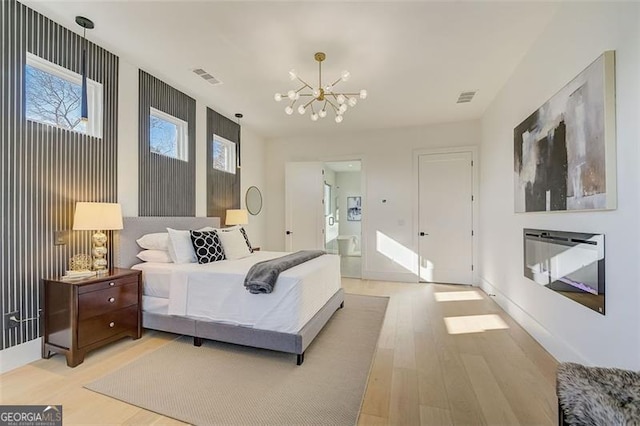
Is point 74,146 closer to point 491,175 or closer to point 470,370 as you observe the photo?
point 470,370

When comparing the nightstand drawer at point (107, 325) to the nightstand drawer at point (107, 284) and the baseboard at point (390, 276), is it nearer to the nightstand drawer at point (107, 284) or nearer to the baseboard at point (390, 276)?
the nightstand drawer at point (107, 284)

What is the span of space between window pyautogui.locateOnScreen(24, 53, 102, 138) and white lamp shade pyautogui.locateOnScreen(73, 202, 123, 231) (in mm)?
790

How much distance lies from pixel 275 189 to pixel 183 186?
8.05 ft

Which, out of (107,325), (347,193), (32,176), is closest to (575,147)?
(107,325)

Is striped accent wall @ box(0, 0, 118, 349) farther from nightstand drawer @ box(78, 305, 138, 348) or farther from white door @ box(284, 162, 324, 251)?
white door @ box(284, 162, 324, 251)

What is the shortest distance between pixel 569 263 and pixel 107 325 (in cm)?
389

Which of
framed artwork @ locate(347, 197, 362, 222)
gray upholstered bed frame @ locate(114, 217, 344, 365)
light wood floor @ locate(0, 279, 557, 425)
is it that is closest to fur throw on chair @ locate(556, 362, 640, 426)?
light wood floor @ locate(0, 279, 557, 425)

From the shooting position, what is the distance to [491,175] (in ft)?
14.1

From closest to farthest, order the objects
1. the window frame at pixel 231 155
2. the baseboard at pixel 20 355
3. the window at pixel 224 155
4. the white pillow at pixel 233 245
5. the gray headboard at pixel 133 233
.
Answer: the baseboard at pixel 20 355 < the gray headboard at pixel 133 233 < the white pillow at pixel 233 245 < the window at pixel 224 155 < the window frame at pixel 231 155

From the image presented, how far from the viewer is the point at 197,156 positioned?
14.1ft

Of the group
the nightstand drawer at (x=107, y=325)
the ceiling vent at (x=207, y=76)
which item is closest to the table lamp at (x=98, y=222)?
the nightstand drawer at (x=107, y=325)

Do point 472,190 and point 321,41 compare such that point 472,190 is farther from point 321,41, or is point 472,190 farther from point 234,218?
point 234,218

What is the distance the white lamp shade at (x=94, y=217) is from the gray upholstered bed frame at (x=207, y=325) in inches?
17.6

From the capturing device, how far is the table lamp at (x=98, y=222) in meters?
2.49
